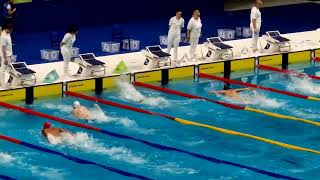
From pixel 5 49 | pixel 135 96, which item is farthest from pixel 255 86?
pixel 5 49

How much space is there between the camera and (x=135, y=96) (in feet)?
82.1

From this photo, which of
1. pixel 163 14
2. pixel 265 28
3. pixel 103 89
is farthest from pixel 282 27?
pixel 103 89

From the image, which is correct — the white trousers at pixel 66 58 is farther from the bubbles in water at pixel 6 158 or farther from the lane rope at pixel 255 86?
the bubbles in water at pixel 6 158

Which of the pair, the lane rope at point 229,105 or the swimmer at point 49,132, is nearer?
the swimmer at point 49,132

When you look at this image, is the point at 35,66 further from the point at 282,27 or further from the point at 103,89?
the point at 282,27

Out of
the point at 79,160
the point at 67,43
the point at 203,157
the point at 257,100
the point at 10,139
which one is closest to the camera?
the point at 79,160

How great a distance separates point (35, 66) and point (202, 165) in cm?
788

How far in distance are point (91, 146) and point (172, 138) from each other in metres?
1.83

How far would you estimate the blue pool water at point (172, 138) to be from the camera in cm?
2009

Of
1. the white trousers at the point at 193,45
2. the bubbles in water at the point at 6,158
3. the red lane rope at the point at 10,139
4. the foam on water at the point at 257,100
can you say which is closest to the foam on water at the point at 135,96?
the foam on water at the point at 257,100

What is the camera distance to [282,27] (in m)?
32.8

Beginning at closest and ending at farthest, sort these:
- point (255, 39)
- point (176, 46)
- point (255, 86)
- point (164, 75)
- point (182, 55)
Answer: point (255, 86) → point (164, 75) → point (176, 46) → point (182, 55) → point (255, 39)

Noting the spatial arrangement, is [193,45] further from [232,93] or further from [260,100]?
[260,100]

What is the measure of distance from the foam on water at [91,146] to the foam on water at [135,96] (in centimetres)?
303
